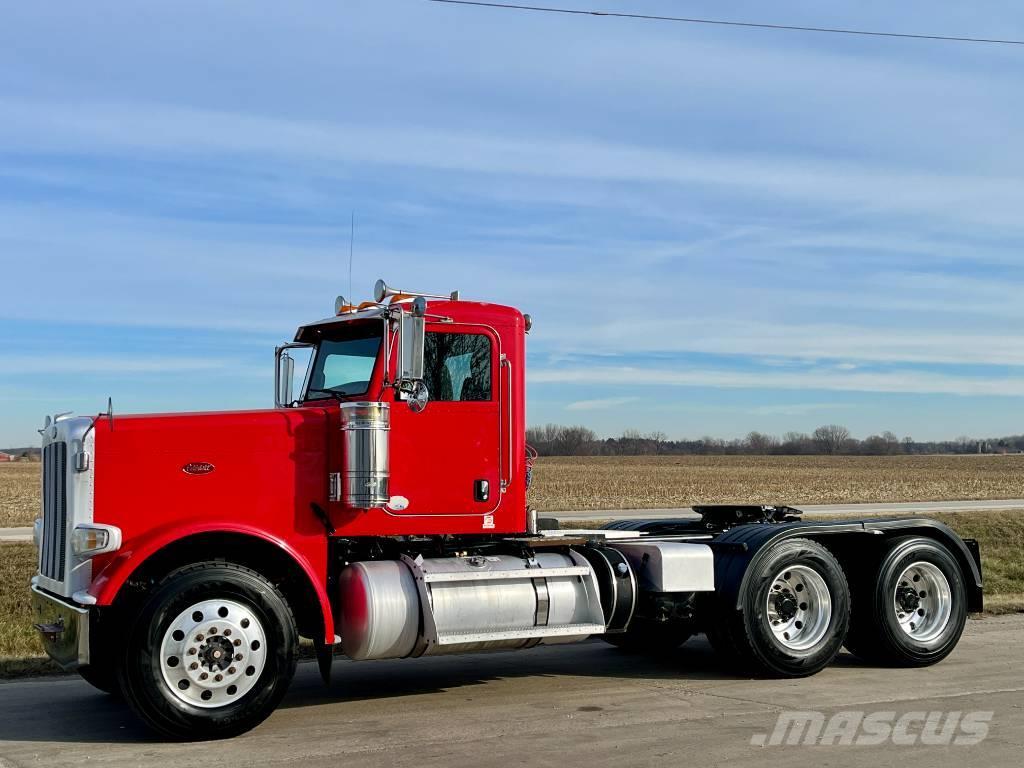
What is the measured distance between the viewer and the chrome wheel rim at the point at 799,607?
9.88 metres

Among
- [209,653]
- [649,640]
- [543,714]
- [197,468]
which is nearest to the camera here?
[209,653]

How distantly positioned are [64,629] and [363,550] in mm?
2149

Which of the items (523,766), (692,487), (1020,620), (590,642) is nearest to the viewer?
(523,766)

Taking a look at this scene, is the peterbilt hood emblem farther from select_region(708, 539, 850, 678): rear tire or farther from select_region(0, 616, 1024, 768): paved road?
select_region(708, 539, 850, 678): rear tire

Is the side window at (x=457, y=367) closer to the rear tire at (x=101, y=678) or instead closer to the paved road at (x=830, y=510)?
the rear tire at (x=101, y=678)

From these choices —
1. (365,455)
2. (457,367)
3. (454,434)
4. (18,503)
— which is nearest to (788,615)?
(454,434)

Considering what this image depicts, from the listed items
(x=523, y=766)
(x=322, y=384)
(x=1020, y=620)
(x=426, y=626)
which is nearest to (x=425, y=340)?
(x=322, y=384)

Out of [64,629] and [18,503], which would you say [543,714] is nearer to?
[64,629]

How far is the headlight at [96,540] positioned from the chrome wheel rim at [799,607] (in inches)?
208

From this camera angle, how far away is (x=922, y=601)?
10.7 meters

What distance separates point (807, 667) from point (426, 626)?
348cm

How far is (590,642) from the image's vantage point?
12.1 meters

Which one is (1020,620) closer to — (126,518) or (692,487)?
(126,518)

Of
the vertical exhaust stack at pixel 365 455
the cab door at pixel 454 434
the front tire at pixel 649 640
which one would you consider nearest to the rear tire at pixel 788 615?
the front tire at pixel 649 640
